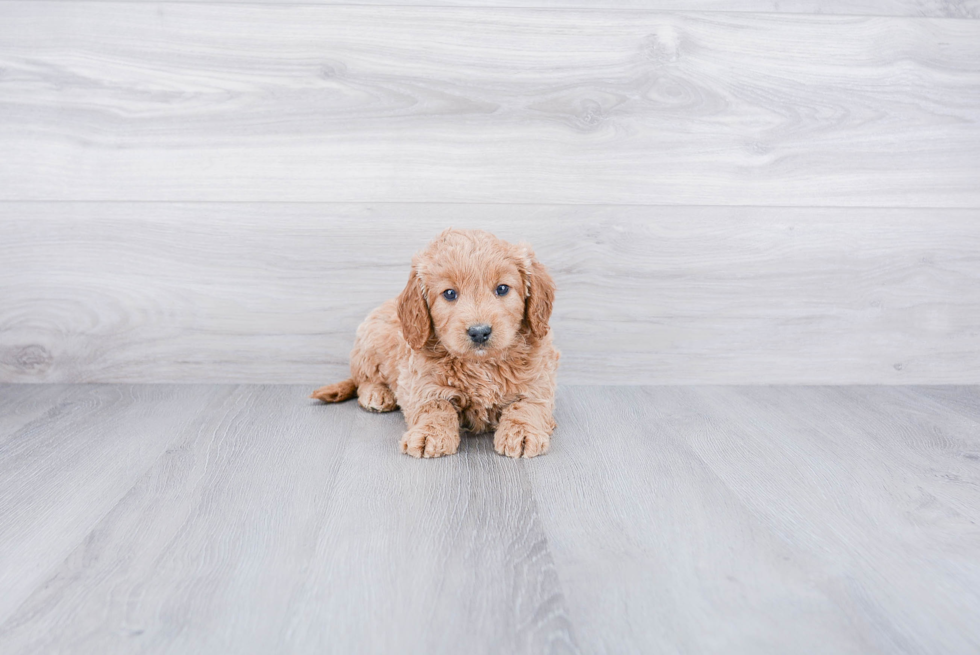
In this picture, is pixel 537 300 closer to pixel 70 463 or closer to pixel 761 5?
pixel 70 463

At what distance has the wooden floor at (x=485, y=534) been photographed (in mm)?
1034

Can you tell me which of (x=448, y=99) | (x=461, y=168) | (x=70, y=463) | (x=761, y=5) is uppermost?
(x=761, y=5)

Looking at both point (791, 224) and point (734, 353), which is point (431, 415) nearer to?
point (734, 353)

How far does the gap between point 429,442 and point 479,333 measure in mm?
292

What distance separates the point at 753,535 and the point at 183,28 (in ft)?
7.00

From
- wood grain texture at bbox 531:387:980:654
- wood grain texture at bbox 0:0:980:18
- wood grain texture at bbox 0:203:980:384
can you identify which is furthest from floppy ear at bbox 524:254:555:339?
wood grain texture at bbox 0:0:980:18

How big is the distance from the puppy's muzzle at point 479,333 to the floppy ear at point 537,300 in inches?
6.8

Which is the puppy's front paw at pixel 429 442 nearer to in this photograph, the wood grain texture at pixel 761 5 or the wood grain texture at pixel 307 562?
the wood grain texture at pixel 307 562

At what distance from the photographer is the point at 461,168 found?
7.36ft

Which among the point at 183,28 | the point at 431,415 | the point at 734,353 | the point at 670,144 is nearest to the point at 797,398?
the point at 734,353

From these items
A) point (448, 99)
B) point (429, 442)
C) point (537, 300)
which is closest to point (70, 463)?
point (429, 442)

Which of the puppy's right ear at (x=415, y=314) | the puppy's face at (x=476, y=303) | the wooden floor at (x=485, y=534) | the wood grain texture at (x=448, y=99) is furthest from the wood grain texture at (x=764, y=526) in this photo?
the wood grain texture at (x=448, y=99)

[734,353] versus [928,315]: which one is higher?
[928,315]

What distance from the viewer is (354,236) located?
7.43ft
